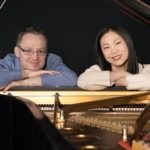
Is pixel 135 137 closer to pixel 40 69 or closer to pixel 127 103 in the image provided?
pixel 127 103

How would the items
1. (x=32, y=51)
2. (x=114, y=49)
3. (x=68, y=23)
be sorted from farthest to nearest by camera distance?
(x=68, y=23), (x=32, y=51), (x=114, y=49)

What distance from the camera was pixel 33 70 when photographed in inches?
108

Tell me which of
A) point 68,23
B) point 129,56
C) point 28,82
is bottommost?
point 28,82

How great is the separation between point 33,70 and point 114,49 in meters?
0.49

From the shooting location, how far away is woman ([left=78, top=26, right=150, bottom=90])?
250 centimetres

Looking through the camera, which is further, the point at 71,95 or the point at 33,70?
the point at 33,70

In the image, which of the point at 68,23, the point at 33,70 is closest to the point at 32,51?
the point at 33,70

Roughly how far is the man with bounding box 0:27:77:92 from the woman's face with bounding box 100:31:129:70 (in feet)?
0.84

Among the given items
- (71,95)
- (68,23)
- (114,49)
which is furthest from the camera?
(68,23)

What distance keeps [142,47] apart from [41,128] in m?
2.85

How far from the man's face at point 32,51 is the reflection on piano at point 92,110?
0.32 metres

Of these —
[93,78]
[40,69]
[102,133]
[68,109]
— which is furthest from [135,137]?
[40,69]

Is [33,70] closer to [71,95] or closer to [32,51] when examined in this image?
[32,51]

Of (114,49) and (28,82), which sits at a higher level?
(114,49)
